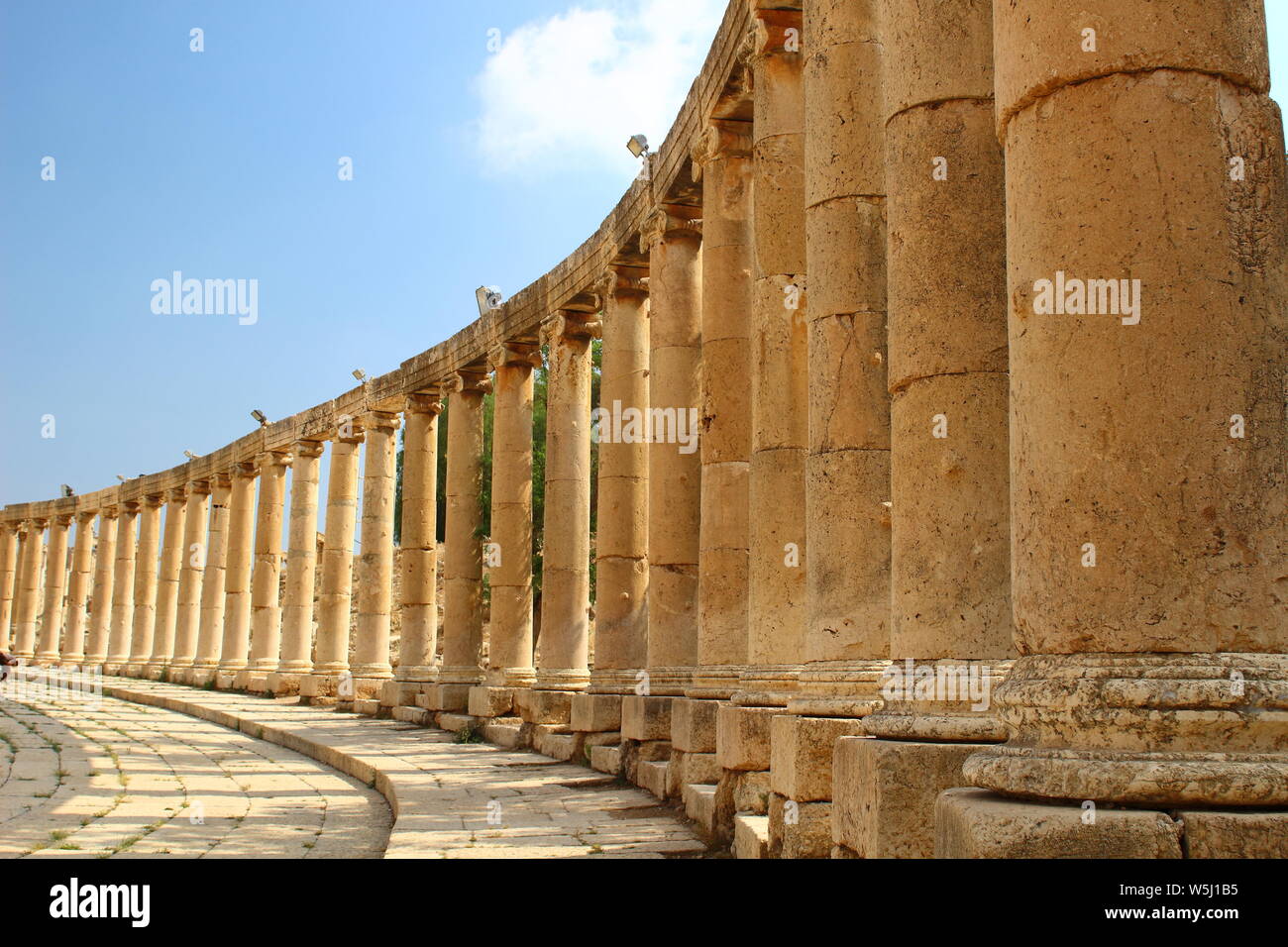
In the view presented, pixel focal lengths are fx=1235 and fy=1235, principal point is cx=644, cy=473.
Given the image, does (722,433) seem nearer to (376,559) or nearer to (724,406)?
(724,406)

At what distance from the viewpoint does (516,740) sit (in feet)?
84.6

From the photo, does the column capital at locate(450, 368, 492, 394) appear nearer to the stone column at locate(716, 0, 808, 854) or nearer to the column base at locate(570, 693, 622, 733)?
the column base at locate(570, 693, 622, 733)

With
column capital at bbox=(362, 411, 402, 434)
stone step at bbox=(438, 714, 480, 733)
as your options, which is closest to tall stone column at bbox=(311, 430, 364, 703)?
column capital at bbox=(362, 411, 402, 434)

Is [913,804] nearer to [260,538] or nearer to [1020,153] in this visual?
[1020,153]

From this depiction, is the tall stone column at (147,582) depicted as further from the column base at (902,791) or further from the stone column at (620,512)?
the column base at (902,791)

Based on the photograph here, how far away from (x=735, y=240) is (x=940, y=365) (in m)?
9.74

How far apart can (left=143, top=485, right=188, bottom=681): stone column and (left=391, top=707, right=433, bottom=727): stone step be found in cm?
2398

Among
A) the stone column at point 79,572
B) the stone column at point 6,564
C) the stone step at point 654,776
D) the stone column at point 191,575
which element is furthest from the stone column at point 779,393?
the stone column at point 6,564

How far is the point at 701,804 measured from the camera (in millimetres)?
14875

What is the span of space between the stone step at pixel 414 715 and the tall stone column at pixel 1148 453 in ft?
86.7

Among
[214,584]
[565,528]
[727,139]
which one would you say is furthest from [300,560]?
[727,139]

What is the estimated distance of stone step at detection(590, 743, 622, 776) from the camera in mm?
20272

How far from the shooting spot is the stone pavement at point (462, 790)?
1315 centimetres
